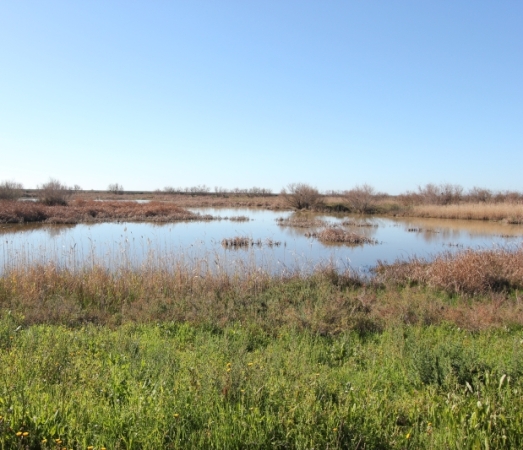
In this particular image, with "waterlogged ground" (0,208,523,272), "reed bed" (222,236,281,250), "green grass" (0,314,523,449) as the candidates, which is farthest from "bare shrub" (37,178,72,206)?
"green grass" (0,314,523,449)

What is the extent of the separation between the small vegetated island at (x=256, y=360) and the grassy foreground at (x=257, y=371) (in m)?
0.02

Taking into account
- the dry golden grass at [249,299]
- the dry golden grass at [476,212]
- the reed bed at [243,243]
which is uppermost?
the dry golden grass at [476,212]

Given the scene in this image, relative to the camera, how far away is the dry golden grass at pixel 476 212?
116 ft

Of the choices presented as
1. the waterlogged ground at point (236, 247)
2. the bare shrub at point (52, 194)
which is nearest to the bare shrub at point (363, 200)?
the waterlogged ground at point (236, 247)

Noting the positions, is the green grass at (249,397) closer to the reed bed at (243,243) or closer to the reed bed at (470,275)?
the reed bed at (470,275)

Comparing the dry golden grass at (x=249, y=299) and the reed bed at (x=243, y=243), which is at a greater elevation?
the reed bed at (x=243, y=243)

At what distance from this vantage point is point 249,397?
3480 millimetres

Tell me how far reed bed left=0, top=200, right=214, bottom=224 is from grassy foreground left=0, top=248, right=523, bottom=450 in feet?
77.2

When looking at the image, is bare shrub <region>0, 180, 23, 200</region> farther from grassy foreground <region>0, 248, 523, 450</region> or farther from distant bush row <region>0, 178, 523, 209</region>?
grassy foreground <region>0, 248, 523, 450</region>

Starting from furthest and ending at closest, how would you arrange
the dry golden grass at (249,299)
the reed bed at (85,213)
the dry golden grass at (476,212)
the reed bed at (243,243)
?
the dry golden grass at (476,212) < the reed bed at (85,213) < the reed bed at (243,243) < the dry golden grass at (249,299)

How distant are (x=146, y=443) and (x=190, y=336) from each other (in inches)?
137

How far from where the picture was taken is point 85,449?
283cm

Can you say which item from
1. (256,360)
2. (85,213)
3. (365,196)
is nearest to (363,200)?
(365,196)

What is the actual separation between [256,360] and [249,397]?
101cm
